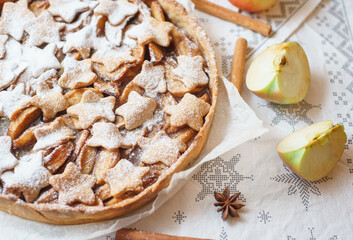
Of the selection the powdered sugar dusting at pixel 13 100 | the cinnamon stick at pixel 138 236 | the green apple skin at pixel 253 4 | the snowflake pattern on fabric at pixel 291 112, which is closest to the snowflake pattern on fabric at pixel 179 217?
the cinnamon stick at pixel 138 236

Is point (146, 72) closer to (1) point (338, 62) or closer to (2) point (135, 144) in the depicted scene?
(2) point (135, 144)

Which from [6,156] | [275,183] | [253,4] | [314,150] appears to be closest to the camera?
[6,156]

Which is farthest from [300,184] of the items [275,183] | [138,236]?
[138,236]

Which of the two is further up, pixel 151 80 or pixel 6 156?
pixel 151 80

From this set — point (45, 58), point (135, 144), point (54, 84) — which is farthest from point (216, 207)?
point (45, 58)

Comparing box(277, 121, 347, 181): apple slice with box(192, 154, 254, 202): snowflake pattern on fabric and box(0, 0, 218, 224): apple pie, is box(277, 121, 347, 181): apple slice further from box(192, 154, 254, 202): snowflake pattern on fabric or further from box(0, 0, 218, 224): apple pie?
box(0, 0, 218, 224): apple pie

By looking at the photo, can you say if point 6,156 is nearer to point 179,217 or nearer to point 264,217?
point 179,217
